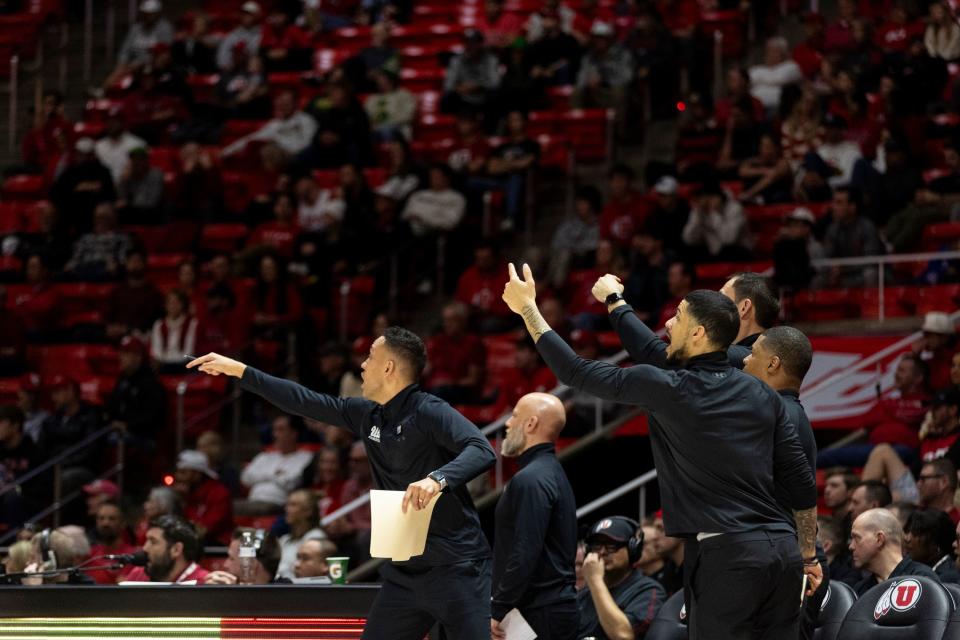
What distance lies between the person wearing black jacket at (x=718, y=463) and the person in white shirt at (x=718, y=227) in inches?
318

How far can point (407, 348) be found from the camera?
6891mm

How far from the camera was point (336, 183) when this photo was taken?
16766mm

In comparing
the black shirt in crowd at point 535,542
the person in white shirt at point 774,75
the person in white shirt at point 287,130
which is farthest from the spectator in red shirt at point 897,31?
the black shirt in crowd at point 535,542

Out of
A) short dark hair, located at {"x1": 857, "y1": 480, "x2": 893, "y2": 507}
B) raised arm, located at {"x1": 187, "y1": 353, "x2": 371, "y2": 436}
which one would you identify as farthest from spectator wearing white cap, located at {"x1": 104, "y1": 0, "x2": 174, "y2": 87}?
raised arm, located at {"x1": 187, "y1": 353, "x2": 371, "y2": 436}

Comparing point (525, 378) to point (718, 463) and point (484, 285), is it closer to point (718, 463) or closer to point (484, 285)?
point (484, 285)

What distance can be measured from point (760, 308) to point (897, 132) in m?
8.26

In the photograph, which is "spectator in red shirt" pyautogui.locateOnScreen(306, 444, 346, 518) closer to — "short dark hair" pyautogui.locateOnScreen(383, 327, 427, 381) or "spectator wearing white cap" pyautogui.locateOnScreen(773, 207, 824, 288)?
"spectator wearing white cap" pyautogui.locateOnScreen(773, 207, 824, 288)

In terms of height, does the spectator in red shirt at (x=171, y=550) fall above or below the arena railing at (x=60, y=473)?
above

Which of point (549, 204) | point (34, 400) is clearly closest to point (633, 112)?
point (549, 204)

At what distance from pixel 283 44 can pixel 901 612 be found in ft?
45.8

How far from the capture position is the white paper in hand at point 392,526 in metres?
6.28

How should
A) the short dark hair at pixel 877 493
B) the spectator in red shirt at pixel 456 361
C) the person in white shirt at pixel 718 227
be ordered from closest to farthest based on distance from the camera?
the short dark hair at pixel 877 493 → the spectator in red shirt at pixel 456 361 → the person in white shirt at pixel 718 227

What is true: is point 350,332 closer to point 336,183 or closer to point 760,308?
point 336,183

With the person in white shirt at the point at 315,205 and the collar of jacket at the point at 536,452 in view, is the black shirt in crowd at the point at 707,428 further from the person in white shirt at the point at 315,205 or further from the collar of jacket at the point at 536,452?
the person in white shirt at the point at 315,205
